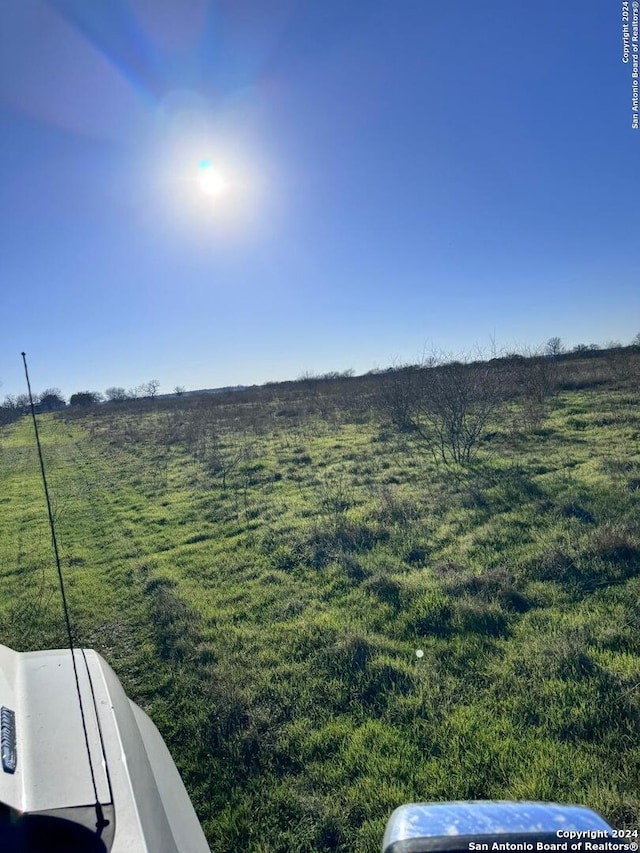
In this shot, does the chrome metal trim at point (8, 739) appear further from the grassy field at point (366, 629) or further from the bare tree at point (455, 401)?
the bare tree at point (455, 401)

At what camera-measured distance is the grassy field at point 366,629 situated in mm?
2570

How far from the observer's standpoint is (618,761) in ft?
8.26

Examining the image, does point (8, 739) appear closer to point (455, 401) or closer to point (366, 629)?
point (366, 629)

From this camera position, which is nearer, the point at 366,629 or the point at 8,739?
the point at 8,739

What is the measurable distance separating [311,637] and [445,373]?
8821mm

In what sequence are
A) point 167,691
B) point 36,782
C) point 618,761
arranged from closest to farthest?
point 36,782
point 618,761
point 167,691

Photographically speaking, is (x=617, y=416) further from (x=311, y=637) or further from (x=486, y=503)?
(x=311, y=637)

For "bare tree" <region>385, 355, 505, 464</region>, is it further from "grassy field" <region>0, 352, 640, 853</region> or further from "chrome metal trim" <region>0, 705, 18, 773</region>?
"chrome metal trim" <region>0, 705, 18, 773</region>

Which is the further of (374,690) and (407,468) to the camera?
(407,468)

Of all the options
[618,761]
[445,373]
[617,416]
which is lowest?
[618,761]

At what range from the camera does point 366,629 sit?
13.5 ft

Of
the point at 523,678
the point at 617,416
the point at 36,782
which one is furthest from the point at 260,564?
the point at 617,416

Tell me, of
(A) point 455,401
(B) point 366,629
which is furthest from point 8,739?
(A) point 455,401

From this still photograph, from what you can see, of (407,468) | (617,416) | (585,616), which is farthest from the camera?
(617,416)
